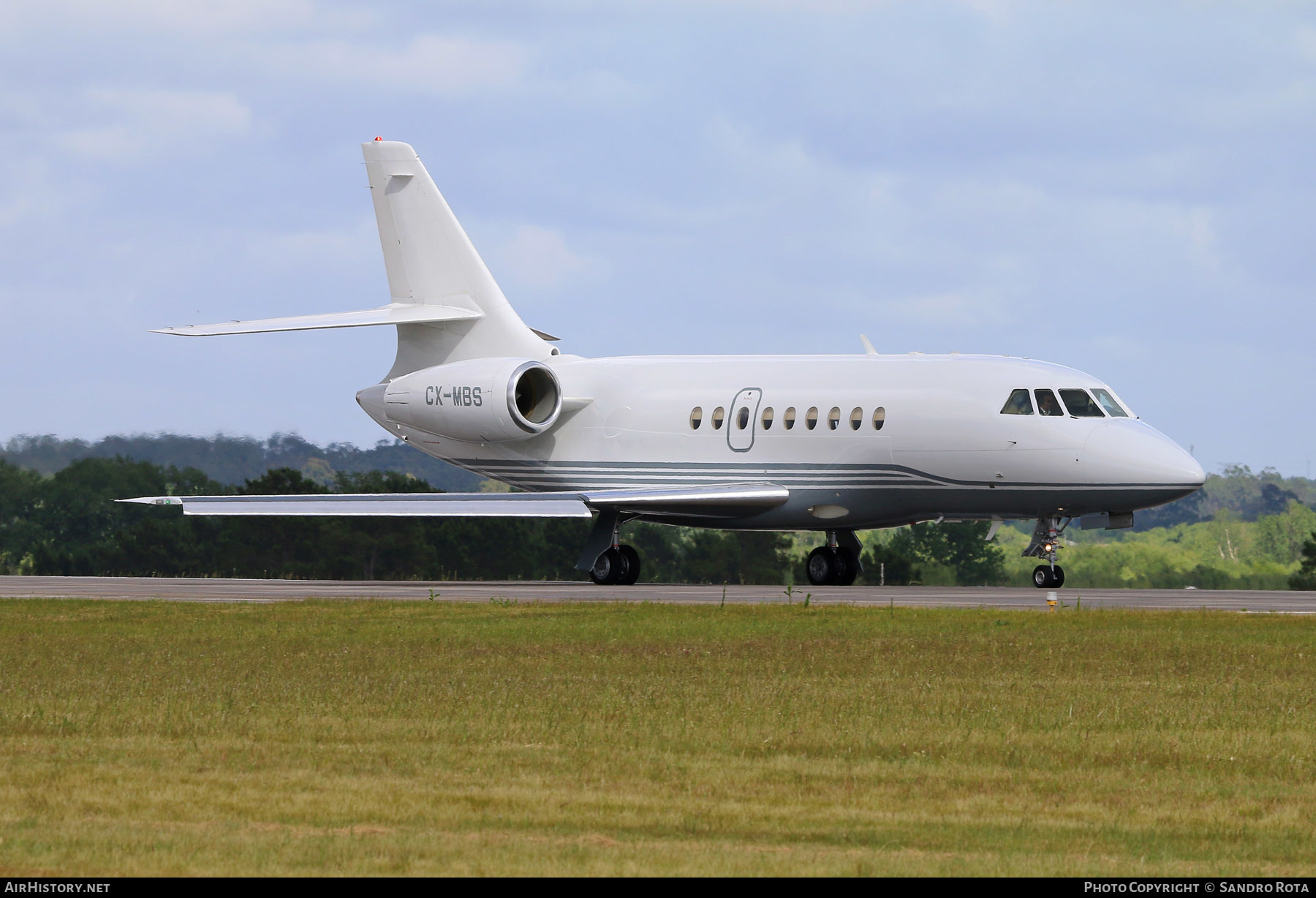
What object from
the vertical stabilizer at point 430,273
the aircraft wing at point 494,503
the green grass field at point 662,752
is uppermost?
the vertical stabilizer at point 430,273

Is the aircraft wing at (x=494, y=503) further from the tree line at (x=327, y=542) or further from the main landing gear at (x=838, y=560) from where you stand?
the tree line at (x=327, y=542)

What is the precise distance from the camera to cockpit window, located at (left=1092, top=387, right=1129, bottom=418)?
30188 millimetres

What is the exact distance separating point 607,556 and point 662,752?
73.4ft

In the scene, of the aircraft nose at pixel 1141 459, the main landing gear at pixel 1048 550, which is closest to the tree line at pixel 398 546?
the main landing gear at pixel 1048 550

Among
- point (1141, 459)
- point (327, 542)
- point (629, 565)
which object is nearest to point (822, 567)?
point (629, 565)

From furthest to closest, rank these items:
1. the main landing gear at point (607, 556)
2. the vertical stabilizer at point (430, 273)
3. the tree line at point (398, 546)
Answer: the tree line at point (398, 546) → the vertical stabilizer at point (430, 273) → the main landing gear at point (607, 556)

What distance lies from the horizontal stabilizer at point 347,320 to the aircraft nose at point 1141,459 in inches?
583

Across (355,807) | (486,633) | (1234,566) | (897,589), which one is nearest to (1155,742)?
(355,807)

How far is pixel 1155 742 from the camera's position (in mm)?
12172

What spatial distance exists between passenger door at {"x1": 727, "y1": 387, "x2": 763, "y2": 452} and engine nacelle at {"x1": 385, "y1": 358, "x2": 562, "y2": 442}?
417 centimetres

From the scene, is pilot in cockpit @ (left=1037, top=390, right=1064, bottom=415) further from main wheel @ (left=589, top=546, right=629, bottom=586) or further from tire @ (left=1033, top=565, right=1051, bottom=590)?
main wheel @ (left=589, top=546, right=629, bottom=586)

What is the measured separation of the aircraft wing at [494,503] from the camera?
31.8m

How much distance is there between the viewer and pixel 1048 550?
30797 millimetres

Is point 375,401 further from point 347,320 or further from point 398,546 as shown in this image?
point 398,546
